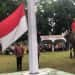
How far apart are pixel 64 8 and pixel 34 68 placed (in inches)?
1760

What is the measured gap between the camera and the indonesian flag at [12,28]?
268 inches

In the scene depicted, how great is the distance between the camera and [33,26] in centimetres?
706

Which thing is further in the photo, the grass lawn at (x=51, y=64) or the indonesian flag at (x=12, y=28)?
the grass lawn at (x=51, y=64)

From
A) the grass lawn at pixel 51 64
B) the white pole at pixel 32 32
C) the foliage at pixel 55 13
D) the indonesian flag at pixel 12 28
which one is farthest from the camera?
the foliage at pixel 55 13

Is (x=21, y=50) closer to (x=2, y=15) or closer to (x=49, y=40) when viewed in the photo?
(x=2, y=15)

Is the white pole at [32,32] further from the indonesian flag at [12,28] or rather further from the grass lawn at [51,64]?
the grass lawn at [51,64]

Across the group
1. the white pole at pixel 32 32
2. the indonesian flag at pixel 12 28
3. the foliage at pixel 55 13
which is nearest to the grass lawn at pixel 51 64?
the white pole at pixel 32 32

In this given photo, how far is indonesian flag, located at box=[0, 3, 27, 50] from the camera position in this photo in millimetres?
6797

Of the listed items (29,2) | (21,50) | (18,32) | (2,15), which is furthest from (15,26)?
(2,15)

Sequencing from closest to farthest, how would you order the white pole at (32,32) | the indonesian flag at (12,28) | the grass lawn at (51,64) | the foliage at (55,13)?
1. the indonesian flag at (12,28)
2. the white pole at (32,32)
3. the grass lawn at (51,64)
4. the foliage at (55,13)

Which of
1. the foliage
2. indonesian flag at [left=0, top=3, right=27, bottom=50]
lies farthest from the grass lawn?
the foliage

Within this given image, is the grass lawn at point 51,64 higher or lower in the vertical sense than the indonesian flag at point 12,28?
lower

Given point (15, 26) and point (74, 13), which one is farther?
point (74, 13)

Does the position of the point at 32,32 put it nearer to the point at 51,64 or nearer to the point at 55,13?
the point at 51,64
